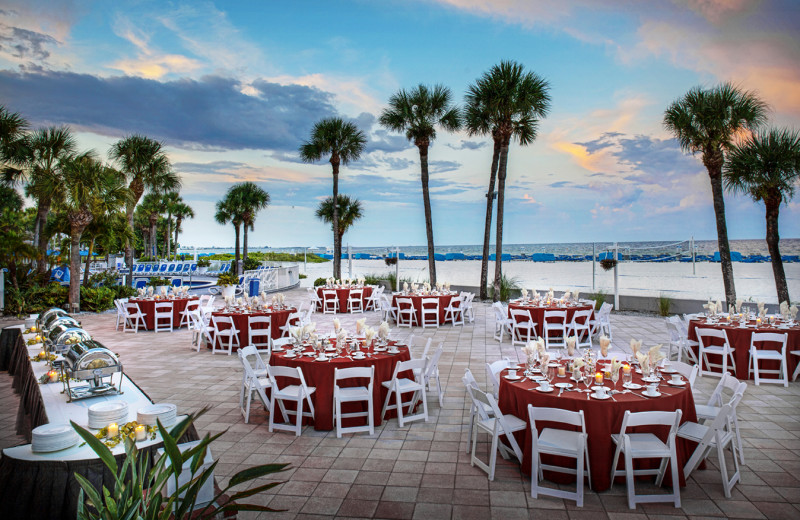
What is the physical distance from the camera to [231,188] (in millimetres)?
27766

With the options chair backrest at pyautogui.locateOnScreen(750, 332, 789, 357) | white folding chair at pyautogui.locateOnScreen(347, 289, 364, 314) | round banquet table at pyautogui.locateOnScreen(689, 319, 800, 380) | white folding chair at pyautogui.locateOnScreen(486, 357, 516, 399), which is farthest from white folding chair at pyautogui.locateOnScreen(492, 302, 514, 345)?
white folding chair at pyautogui.locateOnScreen(347, 289, 364, 314)

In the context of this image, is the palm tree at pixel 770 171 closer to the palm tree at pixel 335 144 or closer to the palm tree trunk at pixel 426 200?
the palm tree trunk at pixel 426 200

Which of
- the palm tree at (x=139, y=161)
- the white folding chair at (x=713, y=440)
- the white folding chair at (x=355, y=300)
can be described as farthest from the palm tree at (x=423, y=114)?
the white folding chair at (x=713, y=440)

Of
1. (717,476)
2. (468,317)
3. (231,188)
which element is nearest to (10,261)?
(468,317)

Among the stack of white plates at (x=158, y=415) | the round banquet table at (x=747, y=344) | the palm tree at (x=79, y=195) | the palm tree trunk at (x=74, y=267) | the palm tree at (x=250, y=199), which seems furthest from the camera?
the palm tree at (x=250, y=199)

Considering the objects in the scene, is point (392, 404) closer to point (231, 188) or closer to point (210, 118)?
point (210, 118)

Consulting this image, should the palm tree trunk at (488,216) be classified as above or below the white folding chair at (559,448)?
above

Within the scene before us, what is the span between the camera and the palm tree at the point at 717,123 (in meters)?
11.1

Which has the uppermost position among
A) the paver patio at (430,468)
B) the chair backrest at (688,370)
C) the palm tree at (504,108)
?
the palm tree at (504,108)

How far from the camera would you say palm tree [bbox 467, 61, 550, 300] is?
15047mm

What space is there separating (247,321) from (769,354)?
8.95 m

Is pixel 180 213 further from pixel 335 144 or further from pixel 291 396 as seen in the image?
pixel 291 396

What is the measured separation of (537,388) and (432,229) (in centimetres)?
1453

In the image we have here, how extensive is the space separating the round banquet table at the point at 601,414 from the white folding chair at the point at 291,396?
2.16m
